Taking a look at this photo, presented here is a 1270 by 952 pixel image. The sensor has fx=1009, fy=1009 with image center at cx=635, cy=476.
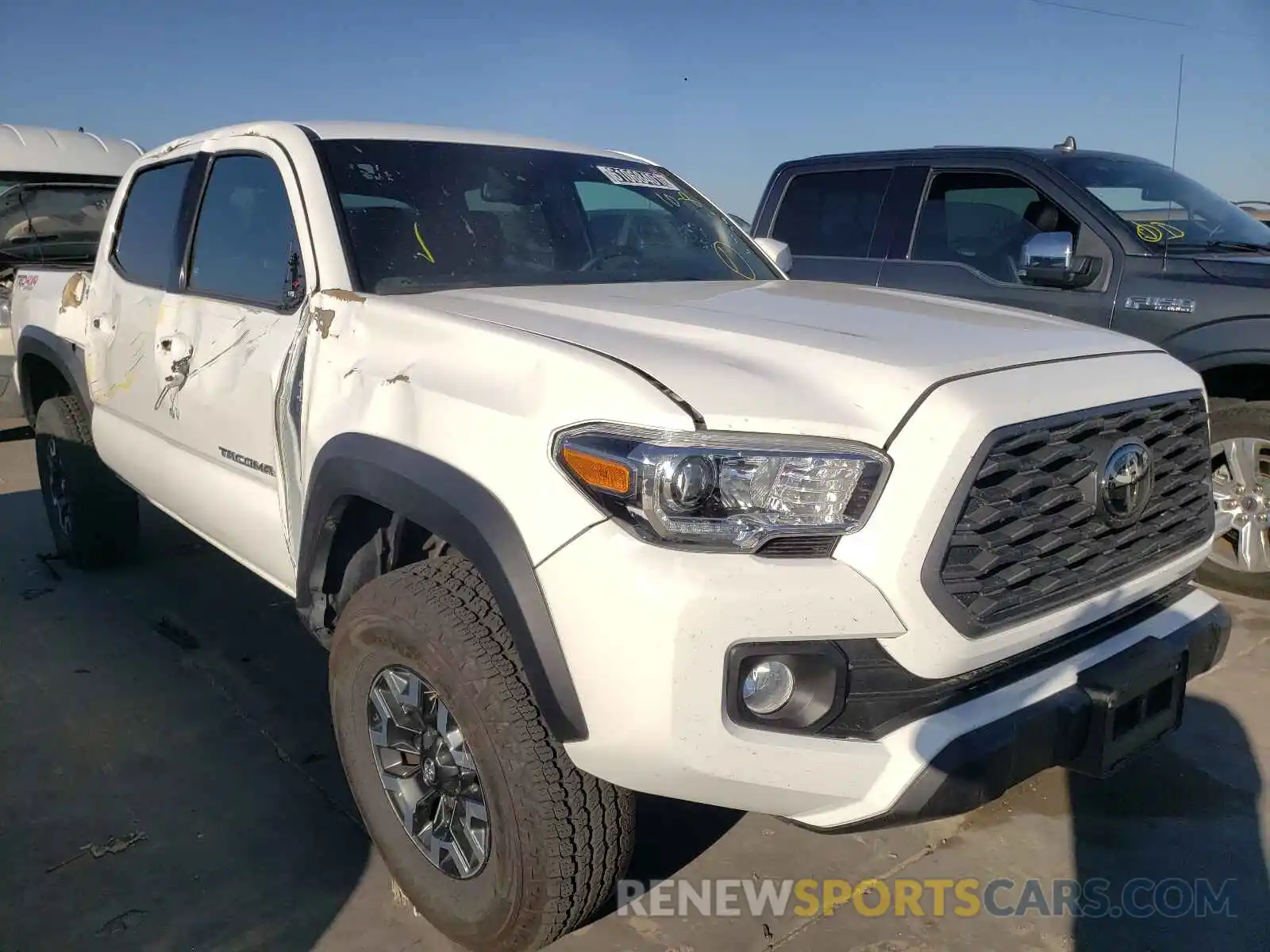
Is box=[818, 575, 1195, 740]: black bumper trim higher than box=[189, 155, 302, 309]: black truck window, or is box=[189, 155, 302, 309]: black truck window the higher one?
box=[189, 155, 302, 309]: black truck window

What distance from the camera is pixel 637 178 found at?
3691mm

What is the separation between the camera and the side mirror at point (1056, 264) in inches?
154

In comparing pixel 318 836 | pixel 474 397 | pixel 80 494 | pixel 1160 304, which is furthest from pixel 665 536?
pixel 80 494

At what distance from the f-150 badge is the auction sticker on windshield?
2052 mm

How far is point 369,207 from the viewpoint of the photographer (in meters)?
2.86

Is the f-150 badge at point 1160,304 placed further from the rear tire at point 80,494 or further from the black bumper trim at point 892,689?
the rear tire at point 80,494

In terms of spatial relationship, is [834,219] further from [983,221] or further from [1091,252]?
[1091,252]

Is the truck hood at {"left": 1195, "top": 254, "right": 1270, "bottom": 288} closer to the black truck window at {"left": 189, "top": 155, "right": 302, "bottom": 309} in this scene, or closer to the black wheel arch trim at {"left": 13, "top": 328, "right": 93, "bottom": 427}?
the black truck window at {"left": 189, "top": 155, "right": 302, "bottom": 309}

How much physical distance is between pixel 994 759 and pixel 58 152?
311 inches

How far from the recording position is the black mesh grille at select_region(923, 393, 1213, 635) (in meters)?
1.89

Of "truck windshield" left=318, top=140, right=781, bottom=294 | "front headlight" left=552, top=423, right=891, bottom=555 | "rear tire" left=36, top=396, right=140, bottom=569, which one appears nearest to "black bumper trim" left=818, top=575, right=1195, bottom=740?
"front headlight" left=552, top=423, right=891, bottom=555

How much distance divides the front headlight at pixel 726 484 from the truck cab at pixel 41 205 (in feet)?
20.8

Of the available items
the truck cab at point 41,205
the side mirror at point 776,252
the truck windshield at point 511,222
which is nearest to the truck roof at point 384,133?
the truck windshield at point 511,222

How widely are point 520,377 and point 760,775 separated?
35.3 inches
